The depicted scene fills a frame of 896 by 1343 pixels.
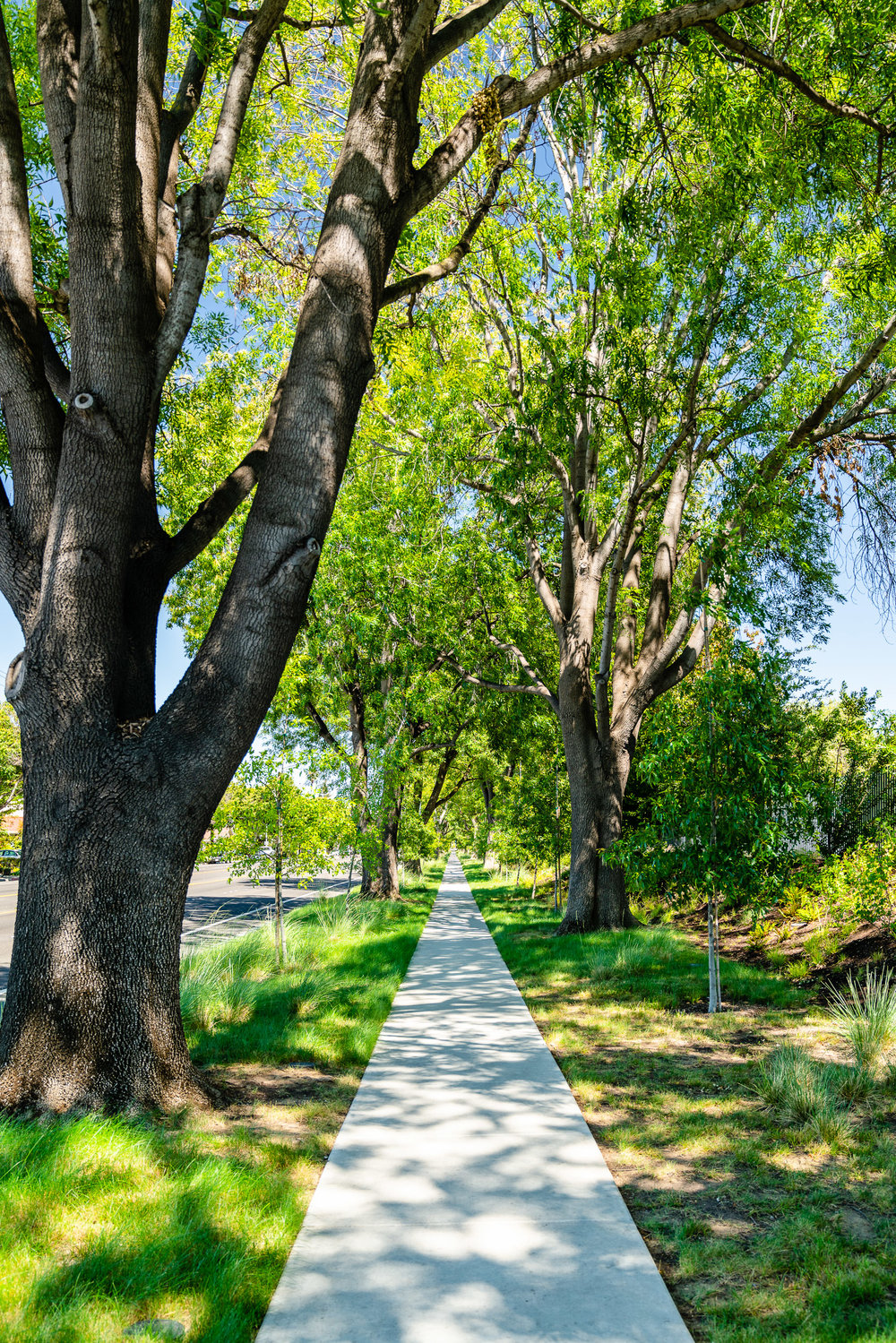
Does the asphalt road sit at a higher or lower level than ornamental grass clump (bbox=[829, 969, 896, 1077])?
lower

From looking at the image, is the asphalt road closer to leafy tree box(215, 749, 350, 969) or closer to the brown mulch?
leafy tree box(215, 749, 350, 969)

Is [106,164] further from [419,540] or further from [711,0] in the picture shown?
[419,540]

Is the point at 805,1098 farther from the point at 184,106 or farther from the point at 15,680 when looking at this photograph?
the point at 184,106

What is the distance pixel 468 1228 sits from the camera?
3.64 m

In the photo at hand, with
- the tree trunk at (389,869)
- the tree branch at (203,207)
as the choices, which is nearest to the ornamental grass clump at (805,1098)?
the tree branch at (203,207)

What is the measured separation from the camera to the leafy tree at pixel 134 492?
4.51 meters

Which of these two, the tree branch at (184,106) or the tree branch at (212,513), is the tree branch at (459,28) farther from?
the tree branch at (212,513)

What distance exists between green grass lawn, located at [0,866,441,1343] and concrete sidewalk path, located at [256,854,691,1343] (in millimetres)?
162

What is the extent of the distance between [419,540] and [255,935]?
8.04 meters

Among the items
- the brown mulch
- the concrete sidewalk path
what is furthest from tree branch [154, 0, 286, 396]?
the brown mulch

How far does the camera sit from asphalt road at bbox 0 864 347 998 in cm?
1403

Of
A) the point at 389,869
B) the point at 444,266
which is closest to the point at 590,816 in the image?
the point at 389,869

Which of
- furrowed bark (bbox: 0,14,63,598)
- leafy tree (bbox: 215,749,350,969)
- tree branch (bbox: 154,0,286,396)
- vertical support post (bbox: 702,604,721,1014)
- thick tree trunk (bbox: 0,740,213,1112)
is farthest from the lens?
leafy tree (bbox: 215,749,350,969)

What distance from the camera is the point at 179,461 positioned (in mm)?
11977
